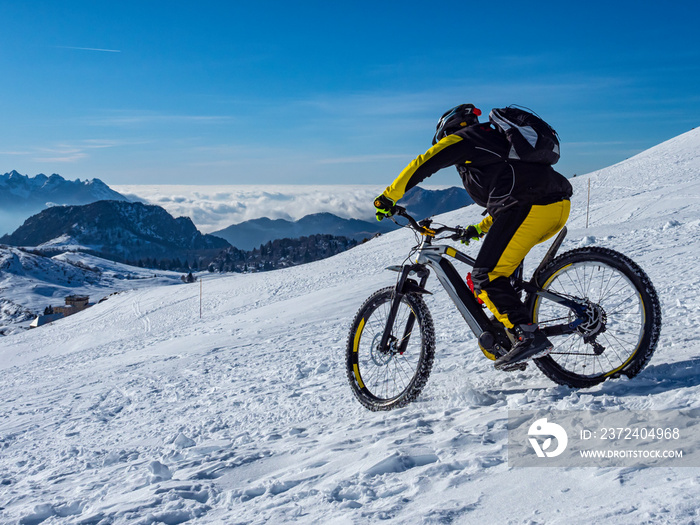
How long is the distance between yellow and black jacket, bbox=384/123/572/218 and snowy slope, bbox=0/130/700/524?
1.61 m

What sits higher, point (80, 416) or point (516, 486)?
point (516, 486)

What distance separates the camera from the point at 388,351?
15.4ft

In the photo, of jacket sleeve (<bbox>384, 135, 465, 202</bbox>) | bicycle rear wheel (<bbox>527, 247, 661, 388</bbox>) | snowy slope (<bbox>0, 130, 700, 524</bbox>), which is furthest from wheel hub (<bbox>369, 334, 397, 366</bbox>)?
jacket sleeve (<bbox>384, 135, 465, 202</bbox>)

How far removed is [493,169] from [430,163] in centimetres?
53

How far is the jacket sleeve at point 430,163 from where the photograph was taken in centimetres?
393

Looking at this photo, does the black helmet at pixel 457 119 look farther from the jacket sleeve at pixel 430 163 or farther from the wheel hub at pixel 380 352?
the wheel hub at pixel 380 352

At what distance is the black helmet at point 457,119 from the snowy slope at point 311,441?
7.49 ft

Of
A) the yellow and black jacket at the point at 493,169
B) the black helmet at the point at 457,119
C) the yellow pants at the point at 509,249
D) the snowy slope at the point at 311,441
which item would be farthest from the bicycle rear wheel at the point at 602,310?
the black helmet at the point at 457,119

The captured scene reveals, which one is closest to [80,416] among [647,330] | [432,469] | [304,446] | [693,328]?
[304,446]

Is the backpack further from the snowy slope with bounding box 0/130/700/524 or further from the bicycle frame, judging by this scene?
the snowy slope with bounding box 0/130/700/524

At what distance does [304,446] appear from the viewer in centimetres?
399

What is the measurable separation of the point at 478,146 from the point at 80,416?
6052 mm

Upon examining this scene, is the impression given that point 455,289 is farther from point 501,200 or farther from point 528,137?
point 528,137

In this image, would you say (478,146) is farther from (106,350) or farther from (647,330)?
(106,350)
